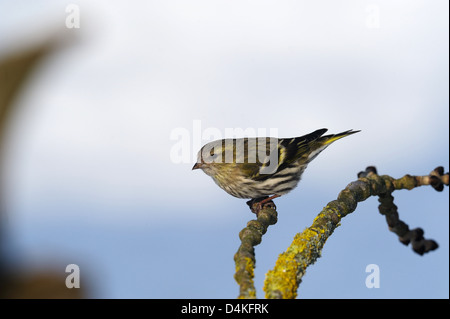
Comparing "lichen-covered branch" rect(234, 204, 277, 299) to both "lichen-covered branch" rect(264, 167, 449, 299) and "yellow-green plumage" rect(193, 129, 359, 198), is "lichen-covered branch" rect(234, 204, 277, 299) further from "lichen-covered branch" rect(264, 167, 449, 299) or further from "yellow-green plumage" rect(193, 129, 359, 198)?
"yellow-green plumage" rect(193, 129, 359, 198)

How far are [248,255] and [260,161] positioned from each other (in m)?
2.47

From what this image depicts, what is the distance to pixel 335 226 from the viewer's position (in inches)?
104

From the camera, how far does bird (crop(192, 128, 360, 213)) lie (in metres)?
4.43

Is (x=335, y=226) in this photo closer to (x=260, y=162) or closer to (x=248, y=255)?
(x=248, y=255)

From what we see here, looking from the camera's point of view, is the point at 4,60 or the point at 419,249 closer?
the point at 4,60

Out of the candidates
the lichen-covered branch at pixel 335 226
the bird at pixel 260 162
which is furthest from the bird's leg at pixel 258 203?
the lichen-covered branch at pixel 335 226

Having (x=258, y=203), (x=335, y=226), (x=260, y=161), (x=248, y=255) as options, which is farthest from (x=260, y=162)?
(x=248, y=255)

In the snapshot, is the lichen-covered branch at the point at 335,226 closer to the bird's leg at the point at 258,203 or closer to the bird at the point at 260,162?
the bird's leg at the point at 258,203

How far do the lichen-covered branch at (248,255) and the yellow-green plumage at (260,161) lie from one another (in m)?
1.51
